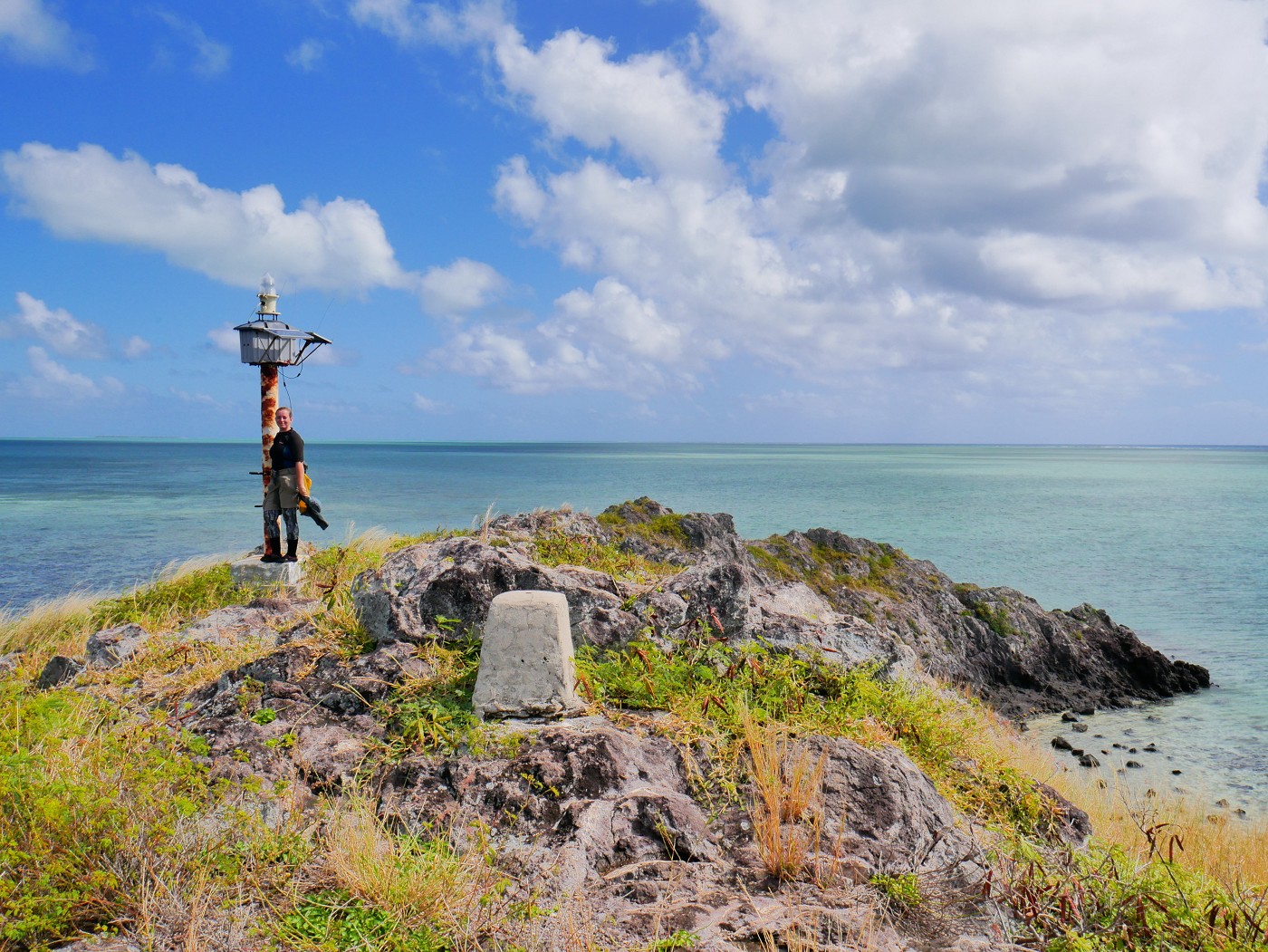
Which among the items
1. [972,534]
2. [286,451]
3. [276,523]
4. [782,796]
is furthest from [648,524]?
[972,534]

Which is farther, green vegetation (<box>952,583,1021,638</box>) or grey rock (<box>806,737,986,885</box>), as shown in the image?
green vegetation (<box>952,583,1021,638</box>)

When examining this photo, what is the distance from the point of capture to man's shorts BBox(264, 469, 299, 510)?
10.8 meters

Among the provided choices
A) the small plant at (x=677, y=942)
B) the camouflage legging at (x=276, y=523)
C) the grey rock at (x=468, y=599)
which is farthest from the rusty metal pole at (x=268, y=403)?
the small plant at (x=677, y=942)

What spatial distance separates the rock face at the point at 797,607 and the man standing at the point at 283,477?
2.89 metres

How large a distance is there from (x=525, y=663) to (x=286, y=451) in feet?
23.8

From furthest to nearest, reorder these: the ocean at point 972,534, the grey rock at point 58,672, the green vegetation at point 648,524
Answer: the green vegetation at point 648,524 → the ocean at point 972,534 → the grey rock at point 58,672

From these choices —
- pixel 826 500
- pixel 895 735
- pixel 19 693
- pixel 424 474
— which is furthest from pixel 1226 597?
pixel 424 474

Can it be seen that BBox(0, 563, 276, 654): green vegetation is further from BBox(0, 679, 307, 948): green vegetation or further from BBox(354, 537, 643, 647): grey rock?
BBox(0, 679, 307, 948): green vegetation

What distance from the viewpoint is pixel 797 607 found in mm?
7332

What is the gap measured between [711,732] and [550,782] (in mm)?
1084

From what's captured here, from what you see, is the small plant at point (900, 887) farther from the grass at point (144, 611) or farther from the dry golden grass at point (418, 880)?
the grass at point (144, 611)

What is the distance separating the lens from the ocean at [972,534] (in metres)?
15.1

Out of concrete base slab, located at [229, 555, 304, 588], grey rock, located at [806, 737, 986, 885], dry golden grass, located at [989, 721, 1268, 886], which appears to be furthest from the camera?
concrete base slab, located at [229, 555, 304, 588]

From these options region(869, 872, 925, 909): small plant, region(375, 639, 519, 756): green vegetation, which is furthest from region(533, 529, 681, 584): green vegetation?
region(869, 872, 925, 909): small plant
